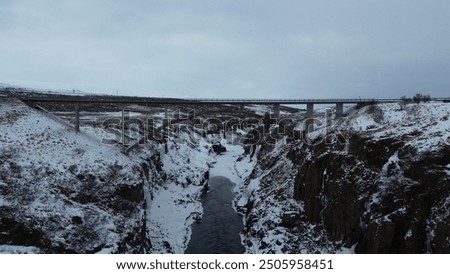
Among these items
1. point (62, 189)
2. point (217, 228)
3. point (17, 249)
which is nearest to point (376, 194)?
point (217, 228)

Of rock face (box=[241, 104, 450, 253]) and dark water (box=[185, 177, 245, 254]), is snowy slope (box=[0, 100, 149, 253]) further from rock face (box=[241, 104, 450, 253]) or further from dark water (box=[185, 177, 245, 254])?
rock face (box=[241, 104, 450, 253])

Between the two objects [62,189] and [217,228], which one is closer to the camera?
[62,189]

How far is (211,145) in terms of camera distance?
66812 millimetres

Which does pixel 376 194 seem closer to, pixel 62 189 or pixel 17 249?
pixel 17 249

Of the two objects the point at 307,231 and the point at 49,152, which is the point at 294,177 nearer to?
the point at 307,231

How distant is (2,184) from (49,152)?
22.9ft

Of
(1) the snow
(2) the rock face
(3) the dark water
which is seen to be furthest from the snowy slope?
(2) the rock face

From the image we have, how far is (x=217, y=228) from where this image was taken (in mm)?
31547

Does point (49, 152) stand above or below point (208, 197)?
above

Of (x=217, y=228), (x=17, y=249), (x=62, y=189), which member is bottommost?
(x=217, y=228)

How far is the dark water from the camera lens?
27719mm

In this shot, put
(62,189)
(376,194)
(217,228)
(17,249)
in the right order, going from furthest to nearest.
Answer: (217,228) < (62,189) < (376,194) < (17,249)

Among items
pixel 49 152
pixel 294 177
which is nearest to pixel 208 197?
pixel 294 177

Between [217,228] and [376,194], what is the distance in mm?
16703
